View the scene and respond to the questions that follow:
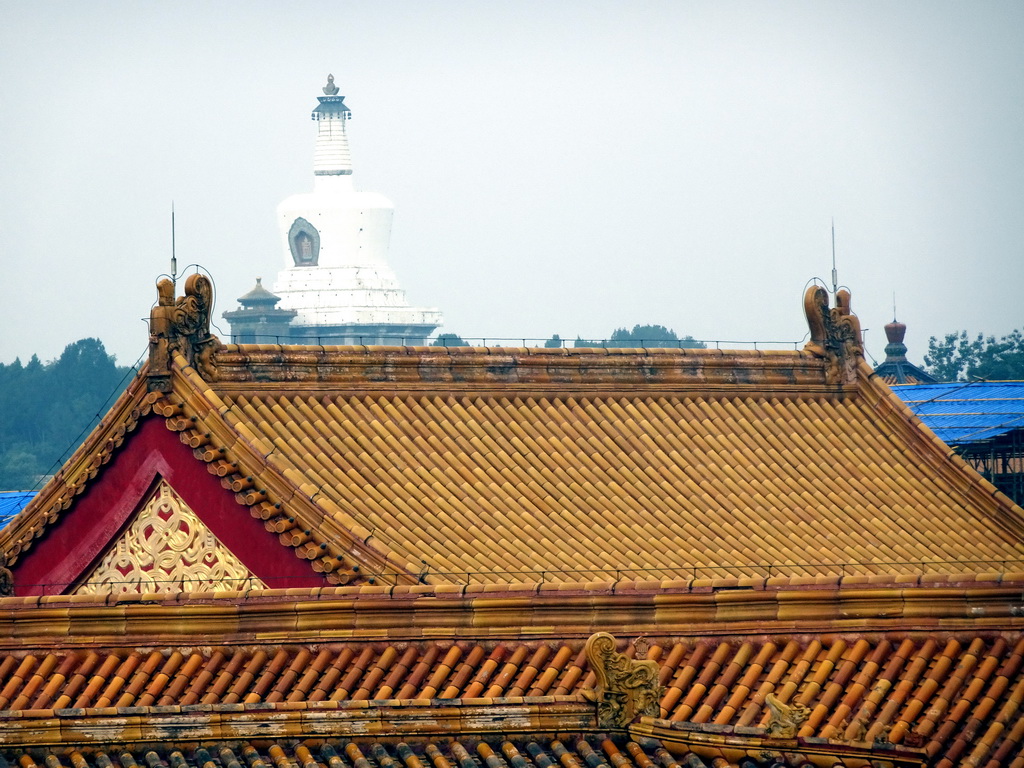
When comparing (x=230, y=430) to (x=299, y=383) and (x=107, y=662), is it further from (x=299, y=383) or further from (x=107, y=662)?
(x=107, y=662)

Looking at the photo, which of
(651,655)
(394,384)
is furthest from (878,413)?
(651,655)

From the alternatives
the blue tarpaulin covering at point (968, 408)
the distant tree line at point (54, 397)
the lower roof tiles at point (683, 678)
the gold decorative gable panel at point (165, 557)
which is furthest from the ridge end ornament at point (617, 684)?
the distant tree line at point (54, 397)

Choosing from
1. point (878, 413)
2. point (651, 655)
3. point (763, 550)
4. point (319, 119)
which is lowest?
point (651, 655)

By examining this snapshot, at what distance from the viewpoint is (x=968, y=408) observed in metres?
47.2

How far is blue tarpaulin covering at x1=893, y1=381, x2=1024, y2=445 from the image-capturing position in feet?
145

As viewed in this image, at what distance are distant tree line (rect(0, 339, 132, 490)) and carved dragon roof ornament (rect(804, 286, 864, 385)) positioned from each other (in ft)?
299

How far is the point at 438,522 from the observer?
25.1 m

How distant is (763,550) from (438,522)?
3451 millimetres

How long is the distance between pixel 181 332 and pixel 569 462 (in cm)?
440

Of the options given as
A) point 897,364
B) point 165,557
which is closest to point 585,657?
point 165,557

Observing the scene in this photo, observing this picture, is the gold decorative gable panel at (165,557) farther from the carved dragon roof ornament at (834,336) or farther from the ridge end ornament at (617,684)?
the ridge end ornament at (617,684)

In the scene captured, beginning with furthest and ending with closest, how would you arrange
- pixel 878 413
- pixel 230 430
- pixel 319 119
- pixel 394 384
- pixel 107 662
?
1. pixel 319 119
2. pixel 878 413
3. pixel 394 384
4. pixel 230 430
5. pixel 107 662

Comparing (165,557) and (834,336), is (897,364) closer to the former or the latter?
(834,336)

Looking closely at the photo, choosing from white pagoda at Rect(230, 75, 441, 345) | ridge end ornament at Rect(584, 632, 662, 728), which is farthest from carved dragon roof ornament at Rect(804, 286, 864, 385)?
white pagoda at Rect(230, 75, 441, 345)
